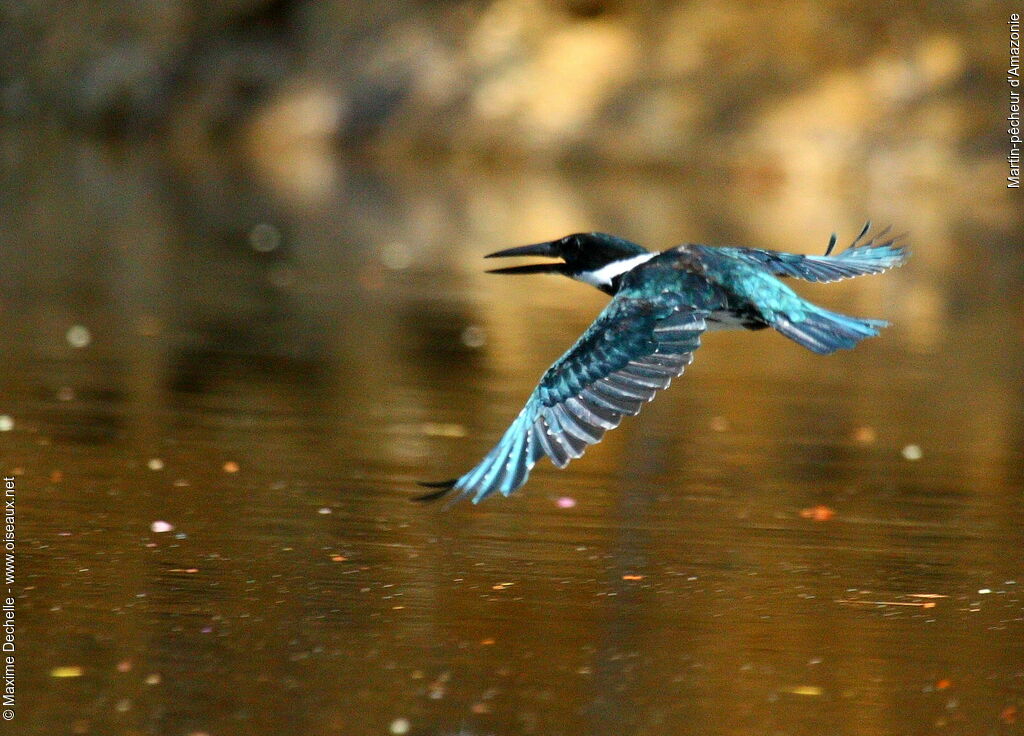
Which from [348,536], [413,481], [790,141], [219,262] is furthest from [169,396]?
[790,141]

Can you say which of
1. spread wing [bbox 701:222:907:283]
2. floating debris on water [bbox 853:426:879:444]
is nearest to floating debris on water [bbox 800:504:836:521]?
spread wing [bbox 701:222:907:283]

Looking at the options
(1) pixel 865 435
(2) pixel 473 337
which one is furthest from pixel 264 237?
(1) pixel 865 435

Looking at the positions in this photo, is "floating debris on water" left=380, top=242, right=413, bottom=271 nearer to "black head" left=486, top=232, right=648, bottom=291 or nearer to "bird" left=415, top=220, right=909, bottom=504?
"black head" left=486, top=232, right=648, bottom=291

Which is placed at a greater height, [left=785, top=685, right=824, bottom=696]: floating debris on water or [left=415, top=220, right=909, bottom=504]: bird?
[left=415, top=220, right=909, bottom=504]: bird

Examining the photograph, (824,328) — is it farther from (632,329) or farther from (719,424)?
(719,424)

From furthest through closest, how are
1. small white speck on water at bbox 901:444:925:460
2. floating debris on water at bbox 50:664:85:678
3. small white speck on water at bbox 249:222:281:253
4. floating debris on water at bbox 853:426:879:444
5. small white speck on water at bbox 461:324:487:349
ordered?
small white speck on water at bbox 249:222:281:253
small white speck on water at bbox 461:324:487:349
floating debris on water at bbox 853:426:879:444
small white speck on water at bbox 901:444:925:460
floating debris on water at bbox 50:664:85:678

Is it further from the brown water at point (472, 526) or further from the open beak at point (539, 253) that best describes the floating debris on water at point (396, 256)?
the open beak at point (539, 253)
